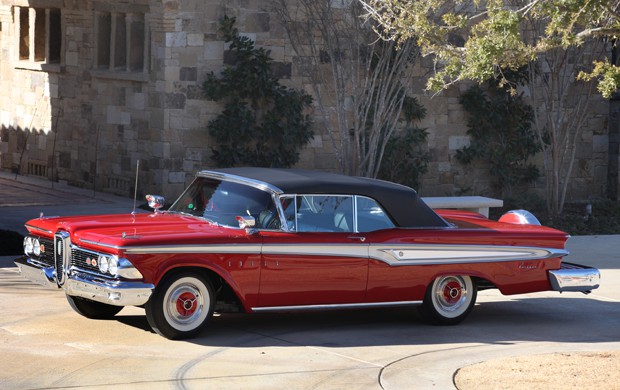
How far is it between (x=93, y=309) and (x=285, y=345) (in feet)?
6.13

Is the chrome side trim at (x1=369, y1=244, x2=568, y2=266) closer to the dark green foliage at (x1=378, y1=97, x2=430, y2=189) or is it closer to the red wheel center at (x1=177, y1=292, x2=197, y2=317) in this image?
the red wheel center at (x1=177, y1=292, x2=197, y2=317)

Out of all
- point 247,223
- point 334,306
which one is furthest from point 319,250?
point 247,223

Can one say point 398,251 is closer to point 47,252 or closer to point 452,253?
point 452,253

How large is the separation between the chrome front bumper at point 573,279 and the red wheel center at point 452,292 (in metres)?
0.88

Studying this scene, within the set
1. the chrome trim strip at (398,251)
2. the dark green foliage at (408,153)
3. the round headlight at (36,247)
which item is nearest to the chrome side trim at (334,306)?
the chrome trim strip at (398,251)

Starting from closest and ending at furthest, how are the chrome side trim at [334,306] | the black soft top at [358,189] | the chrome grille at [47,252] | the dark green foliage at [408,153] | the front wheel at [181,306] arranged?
the front wheel at [181,306], the chrome side trim at [334,306], the chrome grille at [47,252], the black soft top at [358,189], the dark green foliage at [408,153]

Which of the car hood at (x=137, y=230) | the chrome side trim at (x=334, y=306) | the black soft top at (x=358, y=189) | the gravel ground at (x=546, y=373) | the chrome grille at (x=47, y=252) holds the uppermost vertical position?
the black soft top at (x=358, y=189)

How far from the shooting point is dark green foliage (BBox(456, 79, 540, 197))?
68.5 ft

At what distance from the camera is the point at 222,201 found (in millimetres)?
10000

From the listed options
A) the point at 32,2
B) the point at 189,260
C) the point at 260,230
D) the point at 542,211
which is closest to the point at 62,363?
the point at 189,260

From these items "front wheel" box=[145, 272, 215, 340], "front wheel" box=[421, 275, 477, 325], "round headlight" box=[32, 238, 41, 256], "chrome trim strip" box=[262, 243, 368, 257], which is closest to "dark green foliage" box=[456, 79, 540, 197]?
"front wheel" box=[421, 275, 477, 325]

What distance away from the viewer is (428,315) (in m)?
10.3

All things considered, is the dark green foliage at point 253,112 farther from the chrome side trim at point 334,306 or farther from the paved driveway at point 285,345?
the chrome side trim at point 334,306

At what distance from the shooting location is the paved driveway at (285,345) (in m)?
8.16
